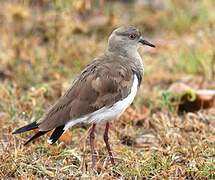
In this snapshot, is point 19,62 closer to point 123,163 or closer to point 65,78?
point 65,78

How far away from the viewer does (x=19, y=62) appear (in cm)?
774

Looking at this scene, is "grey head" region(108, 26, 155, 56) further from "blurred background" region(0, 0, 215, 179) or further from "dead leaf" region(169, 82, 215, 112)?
"dead leaf" region(169, 82, 215, 112)

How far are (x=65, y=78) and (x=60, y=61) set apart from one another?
0.42 metres

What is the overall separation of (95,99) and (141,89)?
212cm

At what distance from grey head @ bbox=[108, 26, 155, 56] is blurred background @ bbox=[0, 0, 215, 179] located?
2.47 ft

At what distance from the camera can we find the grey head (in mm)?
5684

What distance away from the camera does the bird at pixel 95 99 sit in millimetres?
5016

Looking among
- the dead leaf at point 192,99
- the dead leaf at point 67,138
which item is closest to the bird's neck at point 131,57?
the dead leaf at point 67,138

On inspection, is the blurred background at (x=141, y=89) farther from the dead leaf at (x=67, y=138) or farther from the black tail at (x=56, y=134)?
the black tail at (x=56, y=134)

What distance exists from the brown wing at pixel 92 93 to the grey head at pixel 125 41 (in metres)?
0.35

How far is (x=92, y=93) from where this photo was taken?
516 cm

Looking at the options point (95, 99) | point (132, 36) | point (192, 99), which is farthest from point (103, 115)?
point (192, 99)

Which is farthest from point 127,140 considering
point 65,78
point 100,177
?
point 65,78

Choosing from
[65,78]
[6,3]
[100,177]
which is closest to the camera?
[100,177]
